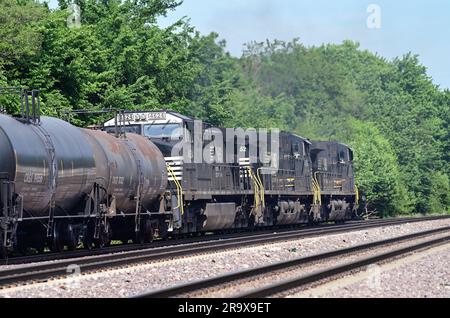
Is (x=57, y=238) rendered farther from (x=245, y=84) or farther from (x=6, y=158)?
(x=245, y=84)

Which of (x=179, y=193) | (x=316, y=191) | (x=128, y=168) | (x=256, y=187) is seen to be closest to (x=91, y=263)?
(x=128, y=168)

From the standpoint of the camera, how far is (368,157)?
63.3 meters

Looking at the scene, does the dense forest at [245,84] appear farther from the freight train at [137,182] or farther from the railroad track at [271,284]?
the railroad track at [271,284]

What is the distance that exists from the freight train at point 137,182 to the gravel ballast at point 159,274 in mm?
3148

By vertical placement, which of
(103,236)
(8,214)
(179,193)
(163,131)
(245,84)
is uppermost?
(245,84)

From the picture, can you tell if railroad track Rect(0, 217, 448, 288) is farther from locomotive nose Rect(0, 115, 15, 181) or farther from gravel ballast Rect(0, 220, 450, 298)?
locomotive nose Rect(0, 115, 15, 181)

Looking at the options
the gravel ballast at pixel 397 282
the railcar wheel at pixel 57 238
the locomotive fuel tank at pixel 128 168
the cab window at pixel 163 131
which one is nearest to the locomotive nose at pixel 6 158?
the railcar wheel at pixel 57 238

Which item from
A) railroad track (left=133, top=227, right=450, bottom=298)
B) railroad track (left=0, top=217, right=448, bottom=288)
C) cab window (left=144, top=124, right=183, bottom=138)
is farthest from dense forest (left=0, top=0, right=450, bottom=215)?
railroad track (left=133, top=227, right=450, bottom=298)

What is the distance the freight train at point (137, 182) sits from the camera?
58.6 feet

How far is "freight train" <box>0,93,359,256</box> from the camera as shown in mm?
17859

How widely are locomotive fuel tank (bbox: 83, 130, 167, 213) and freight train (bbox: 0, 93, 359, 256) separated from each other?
0.10 feet

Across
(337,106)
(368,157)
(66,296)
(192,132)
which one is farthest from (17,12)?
(337,106)

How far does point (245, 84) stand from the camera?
331 feet

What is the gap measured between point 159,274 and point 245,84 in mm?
86698
